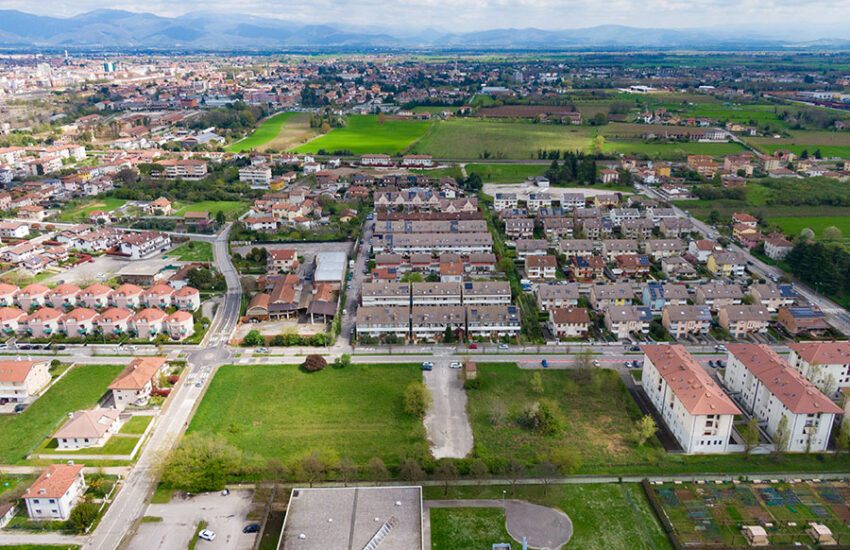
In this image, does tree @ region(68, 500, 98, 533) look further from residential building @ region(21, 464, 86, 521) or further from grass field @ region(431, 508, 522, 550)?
grass field @ region(431, 508, 522, 550)

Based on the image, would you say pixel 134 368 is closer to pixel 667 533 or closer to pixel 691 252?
pixel 667 533

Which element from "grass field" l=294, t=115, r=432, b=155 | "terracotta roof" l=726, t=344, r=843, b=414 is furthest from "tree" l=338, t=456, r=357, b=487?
"grass field" l=294, t=115, r=432, b=155

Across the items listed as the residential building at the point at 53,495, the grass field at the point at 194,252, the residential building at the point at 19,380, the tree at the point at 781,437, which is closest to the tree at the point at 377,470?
the residential building at the point at 53,495

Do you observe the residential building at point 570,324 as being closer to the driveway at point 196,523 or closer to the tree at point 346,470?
the tree at point 346,470

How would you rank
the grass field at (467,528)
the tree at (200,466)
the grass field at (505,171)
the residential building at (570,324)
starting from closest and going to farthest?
the grass field at (467,528) → the tree at (200,466) → the residential building at (570,324) → the grass field at (505,171)

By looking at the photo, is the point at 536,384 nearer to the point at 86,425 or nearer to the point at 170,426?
the point at 170,426

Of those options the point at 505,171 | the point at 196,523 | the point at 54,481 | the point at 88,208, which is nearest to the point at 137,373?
the point at 54,481
